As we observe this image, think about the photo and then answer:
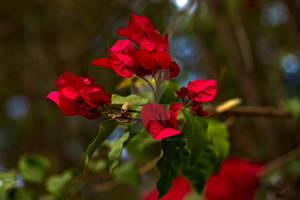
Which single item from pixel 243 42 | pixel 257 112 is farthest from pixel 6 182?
pixel 243 42

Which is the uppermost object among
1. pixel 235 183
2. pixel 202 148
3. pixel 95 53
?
pixel 202 148

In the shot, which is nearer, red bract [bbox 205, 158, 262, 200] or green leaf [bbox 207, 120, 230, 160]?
green leaf [bbox 207, 120, 230, 160]

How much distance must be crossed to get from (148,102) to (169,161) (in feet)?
0.25

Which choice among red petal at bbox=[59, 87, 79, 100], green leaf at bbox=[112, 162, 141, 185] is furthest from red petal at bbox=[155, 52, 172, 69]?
green leaf at bbox=[112, 162, 141, 185]

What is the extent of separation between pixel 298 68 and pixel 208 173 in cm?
153

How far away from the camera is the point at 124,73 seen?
387 mm

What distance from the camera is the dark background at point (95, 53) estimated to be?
141 cm

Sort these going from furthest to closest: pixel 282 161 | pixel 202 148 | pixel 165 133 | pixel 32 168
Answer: pixel 282 161, pixel 32 168, pixel 202 148, pixel 165 133

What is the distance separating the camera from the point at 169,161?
39cm

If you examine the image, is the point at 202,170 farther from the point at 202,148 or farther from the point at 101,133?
the point at 101,133

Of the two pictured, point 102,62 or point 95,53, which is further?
point 95,53

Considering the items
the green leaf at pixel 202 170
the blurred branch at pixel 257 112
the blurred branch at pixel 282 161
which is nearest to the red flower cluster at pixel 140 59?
the green leaf at pixel 202 170

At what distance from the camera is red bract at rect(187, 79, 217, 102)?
0.38 meters

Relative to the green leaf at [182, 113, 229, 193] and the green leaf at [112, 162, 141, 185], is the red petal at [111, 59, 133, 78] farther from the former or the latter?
the green leaf at [112, 162, 141, 185]
